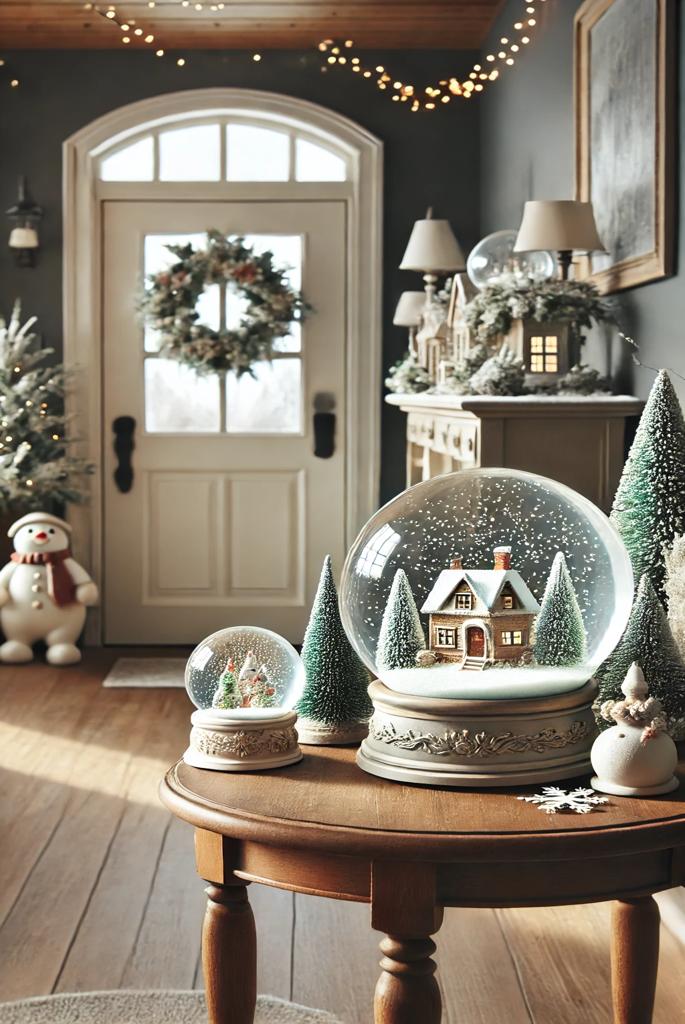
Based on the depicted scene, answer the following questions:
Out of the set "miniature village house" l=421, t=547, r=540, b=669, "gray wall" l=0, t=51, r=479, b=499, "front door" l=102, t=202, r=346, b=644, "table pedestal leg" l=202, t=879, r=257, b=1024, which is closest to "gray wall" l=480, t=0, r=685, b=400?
"gray wall" l=0, t=51, r=479, b=499

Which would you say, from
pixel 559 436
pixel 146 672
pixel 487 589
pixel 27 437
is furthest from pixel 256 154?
pixel 487 589

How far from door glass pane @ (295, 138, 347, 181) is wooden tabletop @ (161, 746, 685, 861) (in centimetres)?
465

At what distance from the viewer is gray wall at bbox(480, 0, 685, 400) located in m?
3.07

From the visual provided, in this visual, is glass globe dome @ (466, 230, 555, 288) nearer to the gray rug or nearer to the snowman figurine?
the gray rug

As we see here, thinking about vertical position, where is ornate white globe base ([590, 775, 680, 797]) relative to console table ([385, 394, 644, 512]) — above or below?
below

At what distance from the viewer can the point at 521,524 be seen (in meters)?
1.60

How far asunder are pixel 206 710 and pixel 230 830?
234mm

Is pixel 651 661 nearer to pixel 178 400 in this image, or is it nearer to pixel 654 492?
A: pixel 654 492

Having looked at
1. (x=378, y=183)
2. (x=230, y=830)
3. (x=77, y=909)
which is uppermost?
(x=378, y=183)

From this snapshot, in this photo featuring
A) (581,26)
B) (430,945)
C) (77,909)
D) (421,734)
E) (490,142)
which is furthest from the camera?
(490,142)

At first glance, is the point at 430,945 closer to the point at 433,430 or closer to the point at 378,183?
the point at 433,430

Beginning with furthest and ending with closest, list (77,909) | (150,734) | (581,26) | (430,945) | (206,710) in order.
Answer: (150,734) → (581,26) → (77,909) → (206,710) → (430,945)

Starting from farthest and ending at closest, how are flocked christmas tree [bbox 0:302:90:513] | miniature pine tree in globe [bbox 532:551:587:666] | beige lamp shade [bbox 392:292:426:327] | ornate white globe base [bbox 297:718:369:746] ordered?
flocked christmas tree [bbox 0:302:90:513]
beige lamp shade [bbox 392:292:426:327]
ornate white globe base [bbox 297:718:369:746]
miniature pine tree in globe [bbox 532:551:587:666]

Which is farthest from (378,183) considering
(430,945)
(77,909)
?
(430,945)
